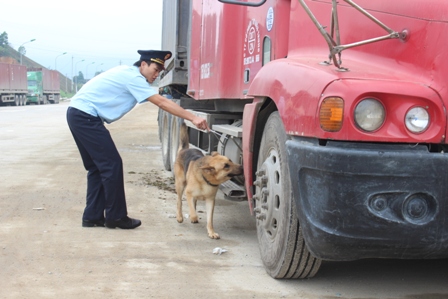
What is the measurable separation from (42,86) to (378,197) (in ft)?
186

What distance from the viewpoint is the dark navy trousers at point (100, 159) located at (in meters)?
5.71

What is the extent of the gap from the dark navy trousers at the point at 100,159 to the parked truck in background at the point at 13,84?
41.8 meters

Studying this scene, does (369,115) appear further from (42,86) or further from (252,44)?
(42,86)

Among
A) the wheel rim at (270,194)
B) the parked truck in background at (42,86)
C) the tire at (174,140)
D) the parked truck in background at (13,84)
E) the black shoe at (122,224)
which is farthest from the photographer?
the parked truck in background at (42,86)

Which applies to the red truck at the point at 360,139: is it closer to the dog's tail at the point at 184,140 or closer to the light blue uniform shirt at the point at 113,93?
the light blue uniform shirt at the point at 113,93

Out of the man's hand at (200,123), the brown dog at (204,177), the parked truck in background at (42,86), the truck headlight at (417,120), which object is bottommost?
the parked truck in background at (42,86)

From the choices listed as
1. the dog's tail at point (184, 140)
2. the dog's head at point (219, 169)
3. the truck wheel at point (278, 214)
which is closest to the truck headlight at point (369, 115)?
the truck wheel at point (278, 214)

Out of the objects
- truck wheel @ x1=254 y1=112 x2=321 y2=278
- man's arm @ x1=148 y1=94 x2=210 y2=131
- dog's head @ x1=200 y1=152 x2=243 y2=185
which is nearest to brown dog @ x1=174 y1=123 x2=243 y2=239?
dog's head @ x1=200 y1=152 x2=243 y2=185

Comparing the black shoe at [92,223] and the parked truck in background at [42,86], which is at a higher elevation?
the black shoe at [92,223]

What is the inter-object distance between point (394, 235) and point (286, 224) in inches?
31.9

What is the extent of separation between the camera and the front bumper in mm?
3025

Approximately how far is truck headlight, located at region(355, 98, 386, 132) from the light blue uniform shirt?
290 centimetres

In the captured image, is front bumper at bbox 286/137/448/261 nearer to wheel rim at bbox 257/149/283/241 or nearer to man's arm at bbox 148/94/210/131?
wheel rim at bbox 257/149/283/241

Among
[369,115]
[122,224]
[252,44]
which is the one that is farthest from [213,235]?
[369,115]
